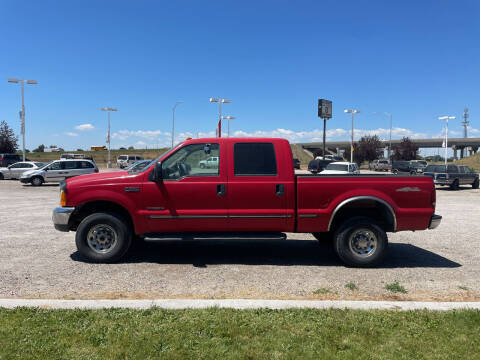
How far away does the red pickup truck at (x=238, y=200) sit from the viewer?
6.16 metres

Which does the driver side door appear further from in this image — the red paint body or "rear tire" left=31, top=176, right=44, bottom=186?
"rear tire" left=31, top=176, right=44, bottom=186

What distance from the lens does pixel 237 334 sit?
11.9ft

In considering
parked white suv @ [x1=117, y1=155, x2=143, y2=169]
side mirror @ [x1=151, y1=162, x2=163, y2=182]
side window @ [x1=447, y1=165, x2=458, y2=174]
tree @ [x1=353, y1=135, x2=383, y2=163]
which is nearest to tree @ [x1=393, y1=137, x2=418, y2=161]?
tree @ [x1=353, y1=135, x2=383, y2=163]

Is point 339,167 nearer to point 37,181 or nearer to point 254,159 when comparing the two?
point 37,181

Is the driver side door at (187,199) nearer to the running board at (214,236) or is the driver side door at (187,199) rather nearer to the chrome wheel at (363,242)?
the running board at (214,236)

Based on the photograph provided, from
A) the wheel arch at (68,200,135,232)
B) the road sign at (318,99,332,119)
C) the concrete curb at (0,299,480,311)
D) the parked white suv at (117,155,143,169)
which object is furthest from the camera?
the parked white suv at (117,155,143,169)

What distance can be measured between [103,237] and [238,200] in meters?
2.39

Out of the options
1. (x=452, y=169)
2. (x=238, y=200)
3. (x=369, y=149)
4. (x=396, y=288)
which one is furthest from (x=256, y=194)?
(x=369, y=149)

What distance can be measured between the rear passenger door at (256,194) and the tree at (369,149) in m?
77.6

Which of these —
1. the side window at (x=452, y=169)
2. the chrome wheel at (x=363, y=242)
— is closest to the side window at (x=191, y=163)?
the chrome wheel at (x=363, y=242)

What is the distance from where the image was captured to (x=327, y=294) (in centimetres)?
505

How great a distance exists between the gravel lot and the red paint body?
0.72 meters

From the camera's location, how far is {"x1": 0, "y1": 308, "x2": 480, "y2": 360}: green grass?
3293mm

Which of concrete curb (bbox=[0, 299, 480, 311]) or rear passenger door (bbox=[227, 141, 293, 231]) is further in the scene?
rear passenger door (bbox=[227, 141, 293, 231])
